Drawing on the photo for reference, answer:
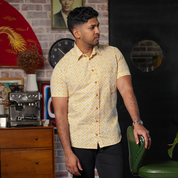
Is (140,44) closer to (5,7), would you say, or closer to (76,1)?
(76,1)

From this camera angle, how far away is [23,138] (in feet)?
8.25

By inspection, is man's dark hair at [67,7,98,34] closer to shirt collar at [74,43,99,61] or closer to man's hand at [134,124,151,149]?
shirt collar at [74,43,99,61]

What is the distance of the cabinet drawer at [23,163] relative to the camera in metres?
2.49

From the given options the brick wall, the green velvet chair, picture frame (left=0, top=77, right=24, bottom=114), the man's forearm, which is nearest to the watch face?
the brick wall

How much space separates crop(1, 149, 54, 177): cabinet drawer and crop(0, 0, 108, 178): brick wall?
55 centimetres

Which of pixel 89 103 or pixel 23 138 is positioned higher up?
pixel 89 103

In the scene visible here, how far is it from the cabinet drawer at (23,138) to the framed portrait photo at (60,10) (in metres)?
1.30

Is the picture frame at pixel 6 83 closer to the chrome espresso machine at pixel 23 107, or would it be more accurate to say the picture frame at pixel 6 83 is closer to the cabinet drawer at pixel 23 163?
the chrome espresso machine at pixel 23 107

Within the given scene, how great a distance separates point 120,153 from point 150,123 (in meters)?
1.59

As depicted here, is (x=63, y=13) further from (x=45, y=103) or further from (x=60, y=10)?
(x=45, y=103)

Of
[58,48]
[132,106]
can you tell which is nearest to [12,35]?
[58,48]

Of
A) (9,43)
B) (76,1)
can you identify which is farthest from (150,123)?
(9,43)

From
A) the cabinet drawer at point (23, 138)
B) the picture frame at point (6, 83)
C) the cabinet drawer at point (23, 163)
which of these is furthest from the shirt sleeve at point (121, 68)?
the picture frame at point (6, 83)

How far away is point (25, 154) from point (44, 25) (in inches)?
60.7
